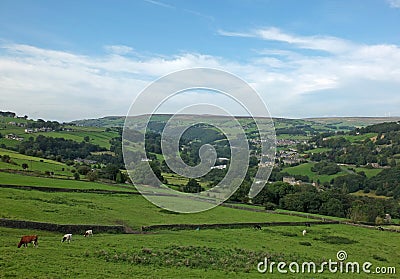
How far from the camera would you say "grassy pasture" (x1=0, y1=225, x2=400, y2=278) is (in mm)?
19953

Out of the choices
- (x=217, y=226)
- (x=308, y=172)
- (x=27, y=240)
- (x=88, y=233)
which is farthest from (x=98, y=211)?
(x=308, y=172)

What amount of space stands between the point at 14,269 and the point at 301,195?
57.0 m

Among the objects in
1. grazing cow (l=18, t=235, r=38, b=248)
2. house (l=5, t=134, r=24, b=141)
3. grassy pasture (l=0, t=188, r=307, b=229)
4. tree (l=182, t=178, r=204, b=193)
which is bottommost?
tree (l=182, t=178, r=204, b=193)

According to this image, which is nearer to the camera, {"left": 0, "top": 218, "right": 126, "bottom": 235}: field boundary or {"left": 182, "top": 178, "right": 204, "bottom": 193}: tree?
{"left": 0, "top": 218, "right": 126, "bottom": 235}: field boundary

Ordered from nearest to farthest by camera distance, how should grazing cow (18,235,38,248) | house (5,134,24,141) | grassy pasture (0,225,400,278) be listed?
grassy pasture (0,225,400,278), grazing cow (18,235,38,248), house (5,134,24,141)

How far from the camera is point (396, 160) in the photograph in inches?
5054

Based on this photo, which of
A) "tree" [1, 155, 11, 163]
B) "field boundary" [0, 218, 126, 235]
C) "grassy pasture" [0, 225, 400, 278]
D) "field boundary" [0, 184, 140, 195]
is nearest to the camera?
"grassy pasture" [0, 225, 400, 278]

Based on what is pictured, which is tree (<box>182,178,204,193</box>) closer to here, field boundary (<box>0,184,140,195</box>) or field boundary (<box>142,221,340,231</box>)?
field boundary (<box>0,184,140,195</box>)

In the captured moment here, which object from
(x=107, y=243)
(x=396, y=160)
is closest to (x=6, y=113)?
(x=396, y=160)

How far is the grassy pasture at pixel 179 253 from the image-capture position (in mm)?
19953

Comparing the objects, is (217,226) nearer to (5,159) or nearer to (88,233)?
(88,233)

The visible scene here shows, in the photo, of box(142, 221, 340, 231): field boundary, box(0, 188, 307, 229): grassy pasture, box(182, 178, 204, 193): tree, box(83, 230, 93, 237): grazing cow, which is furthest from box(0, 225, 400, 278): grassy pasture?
box(182, 178, 204, 193): tree

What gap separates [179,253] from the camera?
2559 centimetres

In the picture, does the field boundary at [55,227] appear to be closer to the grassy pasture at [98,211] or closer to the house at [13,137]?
the grassy pasture at [98,211]
